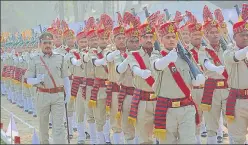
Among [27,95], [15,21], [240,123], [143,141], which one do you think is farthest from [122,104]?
[15,21]

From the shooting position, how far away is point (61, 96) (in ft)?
34.6

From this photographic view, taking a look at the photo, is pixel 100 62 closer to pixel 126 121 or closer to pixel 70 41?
pixel 126 121

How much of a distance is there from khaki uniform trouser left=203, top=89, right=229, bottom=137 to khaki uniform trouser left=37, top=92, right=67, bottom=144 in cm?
259

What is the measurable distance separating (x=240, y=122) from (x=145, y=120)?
4.67 ft

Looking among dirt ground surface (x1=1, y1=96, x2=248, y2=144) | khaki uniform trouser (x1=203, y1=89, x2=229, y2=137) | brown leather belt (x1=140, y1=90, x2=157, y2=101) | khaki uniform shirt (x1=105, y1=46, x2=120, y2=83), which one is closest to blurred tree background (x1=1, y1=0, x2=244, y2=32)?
dirt ground surface (x1=1, y1=96, x2=248, y2=144)

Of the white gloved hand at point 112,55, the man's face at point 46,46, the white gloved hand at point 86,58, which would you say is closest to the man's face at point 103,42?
the white gloved hand at point 86,58

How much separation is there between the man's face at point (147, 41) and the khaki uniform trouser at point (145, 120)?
0.87m

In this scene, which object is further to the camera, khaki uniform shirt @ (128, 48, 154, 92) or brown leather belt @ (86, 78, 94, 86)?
brown leather belt @ (86, 78, 94, 86)

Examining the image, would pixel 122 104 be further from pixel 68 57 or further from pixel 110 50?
pixel 68 57

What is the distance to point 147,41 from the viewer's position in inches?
350

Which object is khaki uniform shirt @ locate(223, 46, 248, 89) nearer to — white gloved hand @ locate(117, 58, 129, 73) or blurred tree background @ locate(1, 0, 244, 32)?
white gloved hand @ locate(117, 58, 129, 73)

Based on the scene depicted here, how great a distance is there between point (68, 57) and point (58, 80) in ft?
6.26

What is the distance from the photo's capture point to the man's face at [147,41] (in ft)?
28.9

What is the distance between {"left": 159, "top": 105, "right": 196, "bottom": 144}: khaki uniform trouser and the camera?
7797 millimetres
